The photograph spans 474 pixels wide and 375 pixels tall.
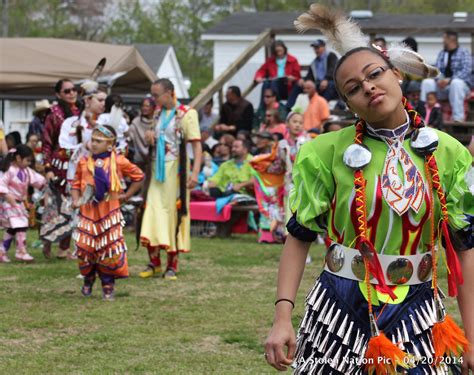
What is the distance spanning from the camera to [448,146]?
3.77 meters

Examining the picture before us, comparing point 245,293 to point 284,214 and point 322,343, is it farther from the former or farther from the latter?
point 322,343

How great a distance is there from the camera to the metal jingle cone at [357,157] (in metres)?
3.68

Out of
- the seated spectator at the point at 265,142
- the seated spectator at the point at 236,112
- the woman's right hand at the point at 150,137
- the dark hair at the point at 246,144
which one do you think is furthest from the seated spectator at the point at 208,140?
the woman's right hand at the point at 150,137

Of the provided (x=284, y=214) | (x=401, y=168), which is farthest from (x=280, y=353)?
(x=284, y=214)

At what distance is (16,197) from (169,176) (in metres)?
2.61

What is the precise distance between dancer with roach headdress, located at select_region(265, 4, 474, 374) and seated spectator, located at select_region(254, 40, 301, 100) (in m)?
14.5

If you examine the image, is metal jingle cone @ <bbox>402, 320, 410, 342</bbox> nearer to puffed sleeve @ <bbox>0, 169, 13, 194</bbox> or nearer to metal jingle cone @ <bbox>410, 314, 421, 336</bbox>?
metal jingle cone @ <bbox>410, 314, 421, 336</bbox>

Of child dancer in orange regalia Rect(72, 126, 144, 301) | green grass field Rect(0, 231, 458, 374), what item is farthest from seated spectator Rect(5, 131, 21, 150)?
child dancer in orange regalia Rect(72, 126, 144, 301)

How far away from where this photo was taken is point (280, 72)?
18.8m

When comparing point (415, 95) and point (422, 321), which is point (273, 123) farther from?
point (422, 321)

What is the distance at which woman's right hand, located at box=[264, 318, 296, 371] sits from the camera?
3584 mm

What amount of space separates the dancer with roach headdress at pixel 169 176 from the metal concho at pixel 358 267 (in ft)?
21.6

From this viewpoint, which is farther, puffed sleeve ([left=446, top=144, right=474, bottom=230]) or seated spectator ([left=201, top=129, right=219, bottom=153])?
seated spectator ([left=201, top=129, right=219, bottom=153])

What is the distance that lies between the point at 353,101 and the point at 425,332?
2.68 ft
